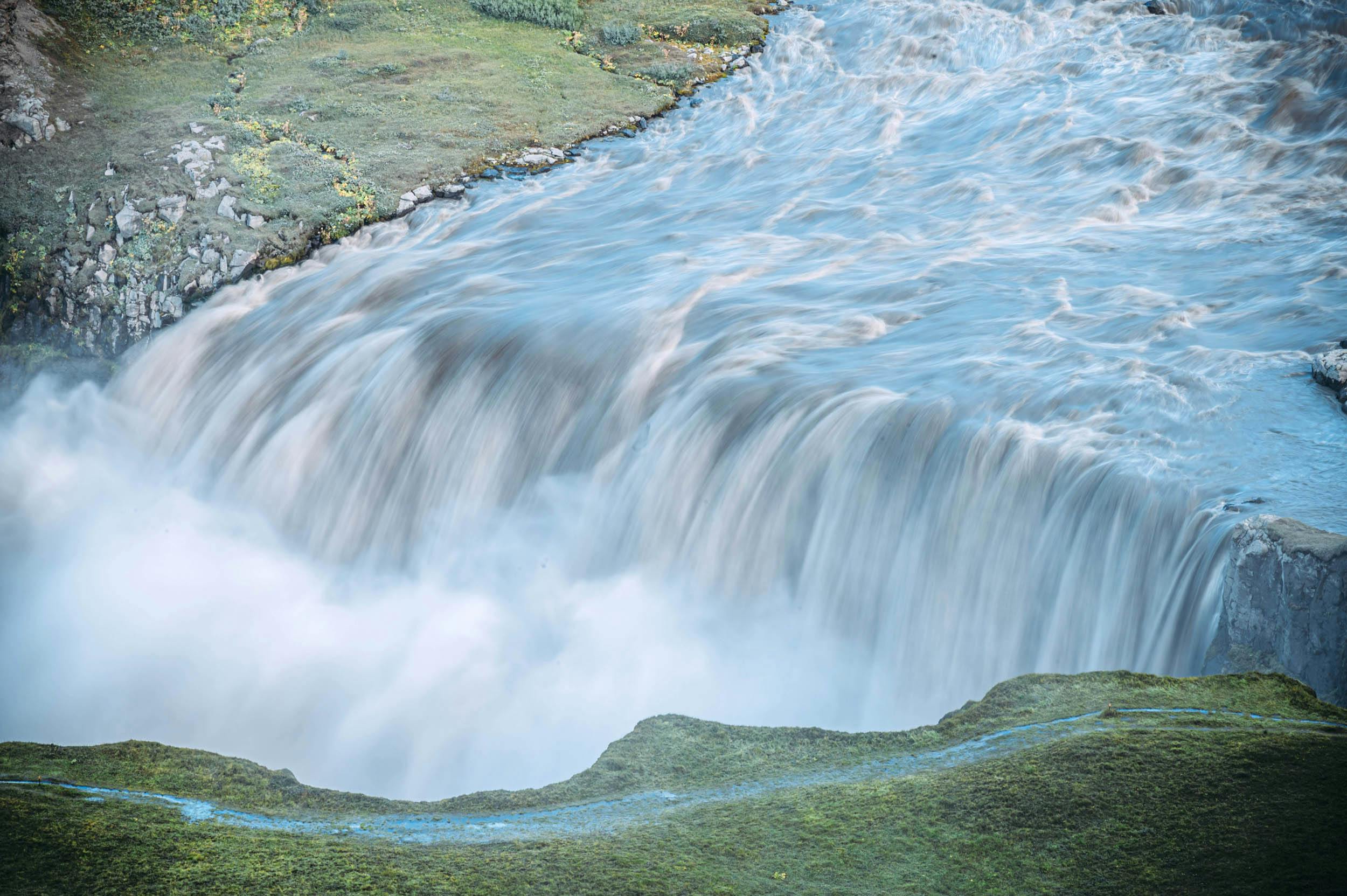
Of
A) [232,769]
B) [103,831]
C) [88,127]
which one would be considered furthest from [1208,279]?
[88,127]

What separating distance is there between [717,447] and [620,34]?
13.8 m

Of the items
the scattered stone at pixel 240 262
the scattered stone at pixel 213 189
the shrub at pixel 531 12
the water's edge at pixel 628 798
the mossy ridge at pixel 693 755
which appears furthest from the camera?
the shrub at pixel 531 12

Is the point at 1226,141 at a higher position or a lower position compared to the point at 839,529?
higher

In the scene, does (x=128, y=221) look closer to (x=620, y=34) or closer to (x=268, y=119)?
(x=268, y=119)

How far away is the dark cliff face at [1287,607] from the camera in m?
4.47

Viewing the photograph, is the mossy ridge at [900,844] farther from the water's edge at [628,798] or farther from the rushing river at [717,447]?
the rushing river at [717,447]

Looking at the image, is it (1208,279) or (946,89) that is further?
(946,89)

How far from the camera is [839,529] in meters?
7.42

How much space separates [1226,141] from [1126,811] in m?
11.1

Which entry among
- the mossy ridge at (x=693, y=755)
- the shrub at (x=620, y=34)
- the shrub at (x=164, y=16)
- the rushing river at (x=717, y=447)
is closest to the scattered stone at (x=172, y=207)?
the rushing river at (x=717, y=447)

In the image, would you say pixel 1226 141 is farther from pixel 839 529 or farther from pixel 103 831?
pixel 103 831

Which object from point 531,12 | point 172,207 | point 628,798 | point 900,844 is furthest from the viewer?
point 531,12

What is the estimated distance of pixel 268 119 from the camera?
15.3 metres

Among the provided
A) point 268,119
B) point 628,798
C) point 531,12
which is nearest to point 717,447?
point 628,798
